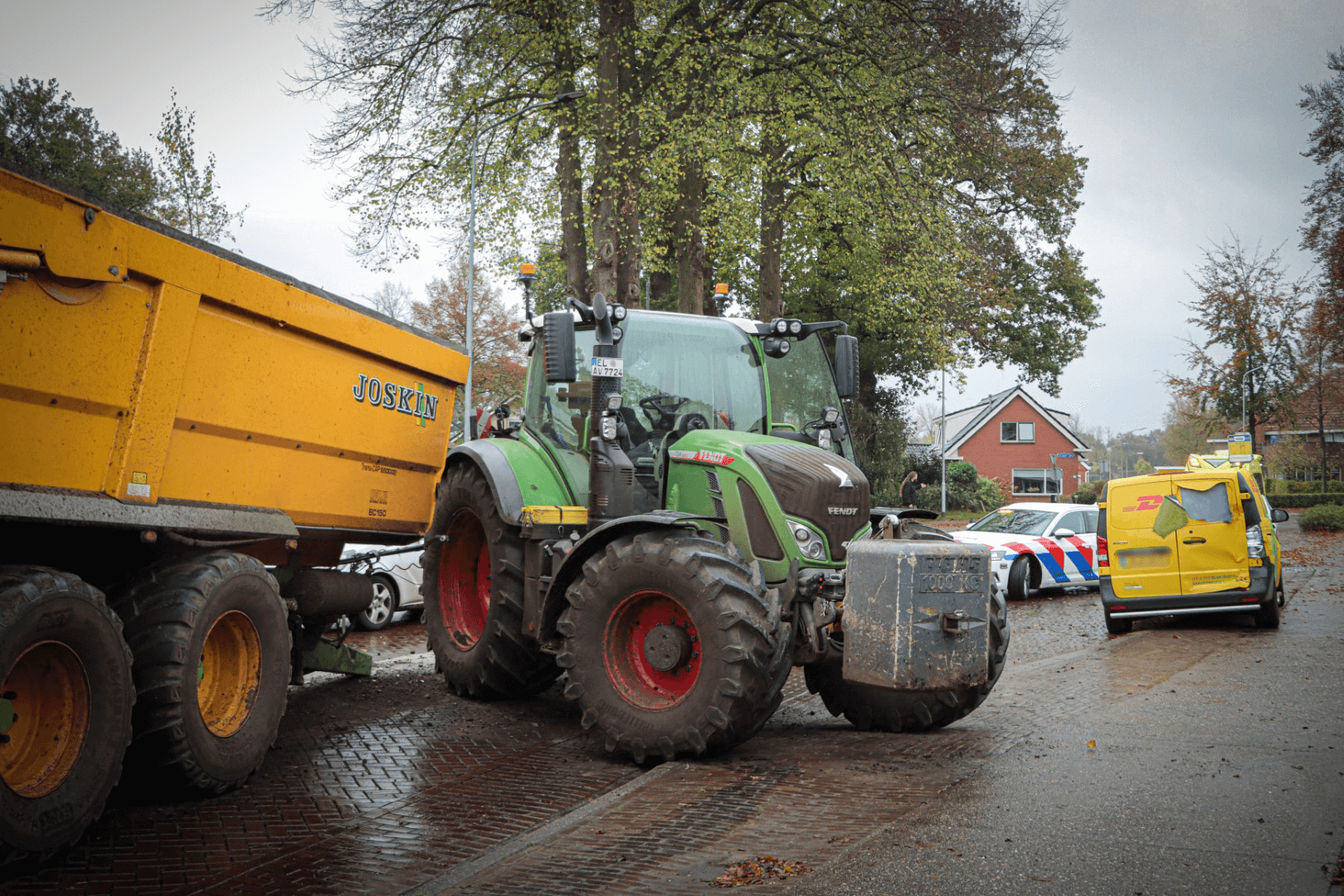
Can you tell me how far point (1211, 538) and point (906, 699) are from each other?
729cm

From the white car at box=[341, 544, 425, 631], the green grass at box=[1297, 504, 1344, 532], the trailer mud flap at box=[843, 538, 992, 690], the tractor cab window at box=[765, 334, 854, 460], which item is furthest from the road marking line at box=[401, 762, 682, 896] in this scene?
the green grass at box=[1297, 504, 1344, 532]

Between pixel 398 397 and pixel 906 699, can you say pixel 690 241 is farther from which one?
pixel 906 699

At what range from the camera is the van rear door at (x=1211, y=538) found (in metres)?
12.5

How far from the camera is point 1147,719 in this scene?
736 cm

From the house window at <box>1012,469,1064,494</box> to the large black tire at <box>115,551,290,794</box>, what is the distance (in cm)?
5805

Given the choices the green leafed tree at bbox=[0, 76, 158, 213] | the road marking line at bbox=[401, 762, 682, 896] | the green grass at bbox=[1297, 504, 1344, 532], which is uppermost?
the green leafed tree at bbox=[0, 76, 158, 213]

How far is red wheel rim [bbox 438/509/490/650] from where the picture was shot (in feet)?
28.3

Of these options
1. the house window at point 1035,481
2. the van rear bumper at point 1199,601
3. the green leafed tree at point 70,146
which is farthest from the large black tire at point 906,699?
the house window at point 1035,481

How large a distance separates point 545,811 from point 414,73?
606 inches

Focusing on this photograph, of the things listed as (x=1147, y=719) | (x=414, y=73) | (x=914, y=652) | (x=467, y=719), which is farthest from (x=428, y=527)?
(x=414, y=73)

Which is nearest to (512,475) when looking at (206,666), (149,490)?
(206,666)

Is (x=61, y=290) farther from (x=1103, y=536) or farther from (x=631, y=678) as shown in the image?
(x=1103, y=536)

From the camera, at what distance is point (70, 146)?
1049 inches

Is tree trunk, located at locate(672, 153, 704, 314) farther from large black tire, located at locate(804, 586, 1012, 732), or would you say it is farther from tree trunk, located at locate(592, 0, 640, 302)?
large black tire, located at locate(804, 586, 1012, 732)
